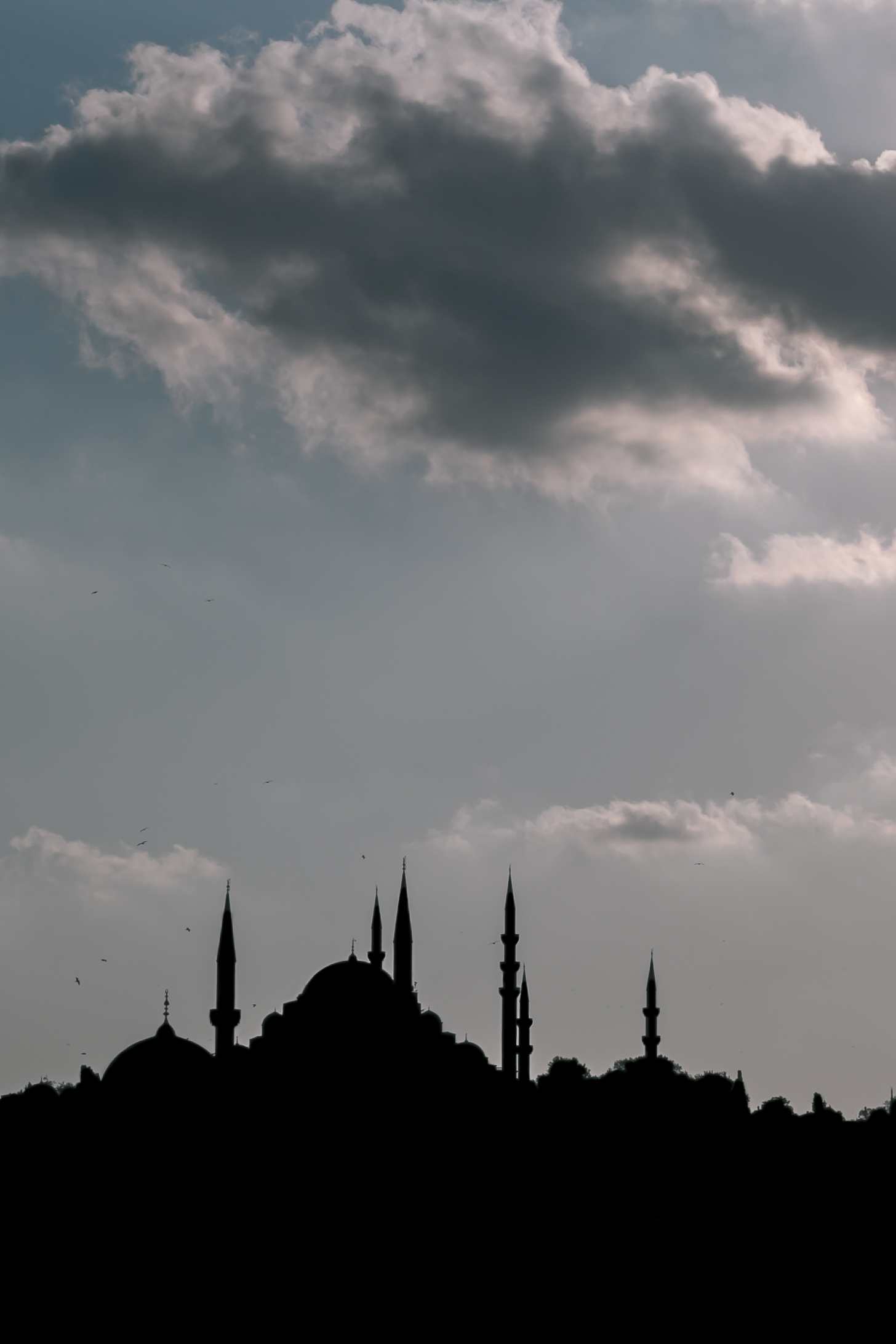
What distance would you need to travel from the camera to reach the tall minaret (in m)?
53.8

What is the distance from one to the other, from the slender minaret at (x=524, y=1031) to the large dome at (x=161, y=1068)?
12271 millimetres

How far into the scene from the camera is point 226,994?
4847 cm

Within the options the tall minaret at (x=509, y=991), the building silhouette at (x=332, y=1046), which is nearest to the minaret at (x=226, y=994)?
the building silhouette at (x=332, y=1046)

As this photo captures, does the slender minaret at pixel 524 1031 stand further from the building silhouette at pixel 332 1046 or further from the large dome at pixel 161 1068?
the large dome at pixel 161 1068

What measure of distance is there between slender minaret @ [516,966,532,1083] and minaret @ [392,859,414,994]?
520 centimetres

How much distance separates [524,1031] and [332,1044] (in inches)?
349

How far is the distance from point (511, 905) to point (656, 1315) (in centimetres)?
2265

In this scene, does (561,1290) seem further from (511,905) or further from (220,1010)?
(511,905)

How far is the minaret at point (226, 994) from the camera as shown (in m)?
48.0

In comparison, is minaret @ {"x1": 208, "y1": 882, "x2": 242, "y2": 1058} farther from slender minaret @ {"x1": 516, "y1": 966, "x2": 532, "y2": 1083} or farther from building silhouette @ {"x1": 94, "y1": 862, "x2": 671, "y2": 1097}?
slender minaret @ {"x1": 516, "y1": 966, "x2": 532, "y2": 1083}

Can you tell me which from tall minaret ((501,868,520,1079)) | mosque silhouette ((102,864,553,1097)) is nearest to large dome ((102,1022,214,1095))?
mosque silhouette ((102,864,553,1097))

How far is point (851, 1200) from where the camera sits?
40656mm

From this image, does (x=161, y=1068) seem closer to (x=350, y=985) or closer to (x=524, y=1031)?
(x=350, y=985)

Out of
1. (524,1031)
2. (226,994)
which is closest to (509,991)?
(524,1031)
